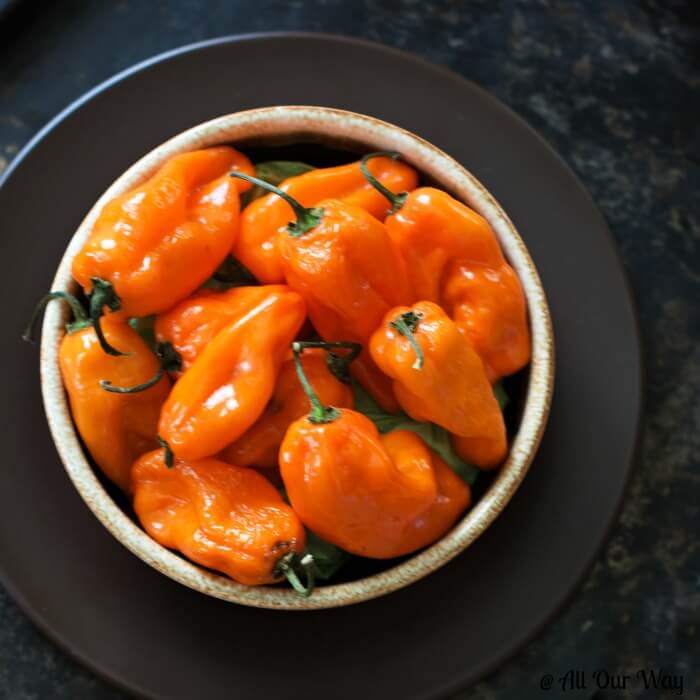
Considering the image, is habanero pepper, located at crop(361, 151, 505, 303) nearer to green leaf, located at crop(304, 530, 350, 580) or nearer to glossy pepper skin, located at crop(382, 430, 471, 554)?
glossy pepper skin, located at crop(382, 430, 471, 554)

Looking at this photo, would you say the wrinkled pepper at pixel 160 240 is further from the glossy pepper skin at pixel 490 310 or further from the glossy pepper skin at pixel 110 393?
the glossy pepper skin at pixel 490 310

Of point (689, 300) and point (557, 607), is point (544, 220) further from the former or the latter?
point (557, 607)

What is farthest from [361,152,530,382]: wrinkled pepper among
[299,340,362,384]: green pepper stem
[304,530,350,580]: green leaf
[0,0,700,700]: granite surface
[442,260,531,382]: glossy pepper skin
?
[0,0,700,700]: granite surface

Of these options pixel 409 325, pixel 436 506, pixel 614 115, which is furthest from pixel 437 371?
pixel 614 115

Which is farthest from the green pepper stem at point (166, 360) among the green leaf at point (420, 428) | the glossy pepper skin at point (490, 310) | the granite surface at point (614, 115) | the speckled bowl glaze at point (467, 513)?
the granite surface at point (614, 115)

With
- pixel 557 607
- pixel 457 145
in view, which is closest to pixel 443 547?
pixel 557 607
